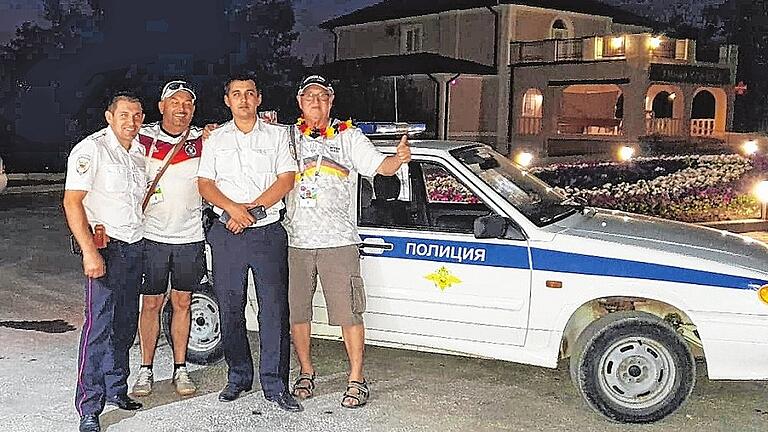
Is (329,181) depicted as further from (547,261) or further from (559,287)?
(559,287)

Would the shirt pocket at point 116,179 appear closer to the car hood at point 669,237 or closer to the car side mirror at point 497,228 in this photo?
the car side mirror at point 497,228

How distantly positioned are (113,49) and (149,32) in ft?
5.56

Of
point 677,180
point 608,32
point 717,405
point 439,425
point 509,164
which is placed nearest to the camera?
point 439,425

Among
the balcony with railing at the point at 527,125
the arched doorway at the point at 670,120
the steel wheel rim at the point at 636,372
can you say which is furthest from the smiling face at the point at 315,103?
the balcony with railing at the point at 527,125

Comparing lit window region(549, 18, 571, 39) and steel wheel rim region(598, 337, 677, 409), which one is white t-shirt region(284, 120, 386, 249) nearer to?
steel wheel rim region(598, 337, 677, 409)

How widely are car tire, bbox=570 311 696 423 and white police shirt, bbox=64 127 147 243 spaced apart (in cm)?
285

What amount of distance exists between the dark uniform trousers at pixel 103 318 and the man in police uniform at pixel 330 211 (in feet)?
3.31

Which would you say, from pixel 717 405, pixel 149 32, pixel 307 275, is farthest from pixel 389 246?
pixel 149 32

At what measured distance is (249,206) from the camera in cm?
550

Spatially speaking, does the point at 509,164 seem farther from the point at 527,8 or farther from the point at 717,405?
the point at 527,8

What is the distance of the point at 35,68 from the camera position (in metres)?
38.4

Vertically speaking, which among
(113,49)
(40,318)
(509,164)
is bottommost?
(40,318)

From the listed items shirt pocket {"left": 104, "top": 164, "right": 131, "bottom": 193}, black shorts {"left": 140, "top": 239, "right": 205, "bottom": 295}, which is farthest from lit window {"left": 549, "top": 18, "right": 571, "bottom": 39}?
shirt pocket {"left": 104, "top": 164, "right": 131, "bottom": 193}

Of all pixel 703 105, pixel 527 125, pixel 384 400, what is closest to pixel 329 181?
pixel 384 400
